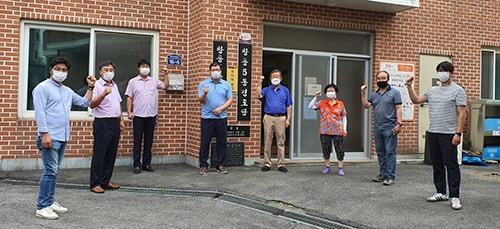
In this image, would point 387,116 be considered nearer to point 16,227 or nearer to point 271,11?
point 271,11

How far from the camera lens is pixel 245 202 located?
21.3ft

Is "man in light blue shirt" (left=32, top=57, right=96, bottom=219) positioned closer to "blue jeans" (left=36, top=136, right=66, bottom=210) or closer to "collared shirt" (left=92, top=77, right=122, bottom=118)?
"blue jeans" (left=36, top=136, right=66, bottom=210)

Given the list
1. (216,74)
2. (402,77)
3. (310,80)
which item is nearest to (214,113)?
(216,74)

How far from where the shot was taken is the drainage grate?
5522mm

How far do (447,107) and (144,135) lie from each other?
516cm

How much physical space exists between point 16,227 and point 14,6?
4988mm

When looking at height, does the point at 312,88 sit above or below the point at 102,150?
above

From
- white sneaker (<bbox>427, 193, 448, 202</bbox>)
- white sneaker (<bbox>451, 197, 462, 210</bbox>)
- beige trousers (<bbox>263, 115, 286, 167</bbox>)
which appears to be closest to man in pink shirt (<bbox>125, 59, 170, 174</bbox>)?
beige trousers (<bbox>263, 115, 286, 167</bbox>)

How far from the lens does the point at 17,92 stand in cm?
852

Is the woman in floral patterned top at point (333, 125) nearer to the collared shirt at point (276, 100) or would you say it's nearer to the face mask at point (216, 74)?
the collared shirt at point (276, 100)

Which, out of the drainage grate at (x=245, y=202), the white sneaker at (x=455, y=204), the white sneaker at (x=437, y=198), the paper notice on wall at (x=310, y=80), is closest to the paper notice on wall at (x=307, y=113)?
the paper notice on wall at (x=310, y=80)

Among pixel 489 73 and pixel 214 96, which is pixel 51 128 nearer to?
pixel 214 96

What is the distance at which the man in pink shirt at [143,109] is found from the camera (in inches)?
335

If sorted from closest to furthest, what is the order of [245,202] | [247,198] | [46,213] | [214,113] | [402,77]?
[46,213] < [245,202] < [247,198] < [214,113] < [402,77]
